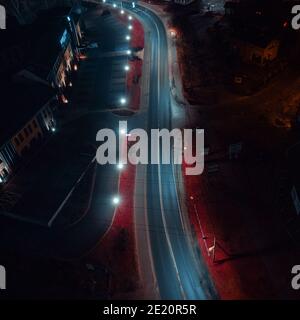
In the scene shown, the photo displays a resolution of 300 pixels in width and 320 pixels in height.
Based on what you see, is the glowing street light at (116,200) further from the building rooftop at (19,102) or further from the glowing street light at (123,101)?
the glowing street light at (123,101)

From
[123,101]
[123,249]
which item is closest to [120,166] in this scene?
[123,249]

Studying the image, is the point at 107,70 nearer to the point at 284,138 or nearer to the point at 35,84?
the point at 35,84

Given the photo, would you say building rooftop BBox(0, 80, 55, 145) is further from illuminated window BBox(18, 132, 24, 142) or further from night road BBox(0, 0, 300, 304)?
illuminated window BBox(18, 132, 24, 142)

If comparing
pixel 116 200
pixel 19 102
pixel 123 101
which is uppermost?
pixel 123 101

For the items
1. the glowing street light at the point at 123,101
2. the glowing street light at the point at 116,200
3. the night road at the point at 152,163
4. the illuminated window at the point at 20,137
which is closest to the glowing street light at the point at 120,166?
the night road at the point at 152,163

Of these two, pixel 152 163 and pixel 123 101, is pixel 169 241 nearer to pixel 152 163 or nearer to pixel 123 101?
pixel 152 163

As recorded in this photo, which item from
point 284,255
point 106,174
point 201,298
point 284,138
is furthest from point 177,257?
point 284,138
